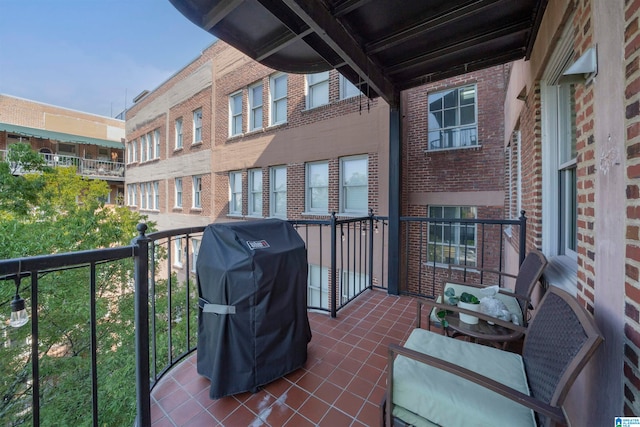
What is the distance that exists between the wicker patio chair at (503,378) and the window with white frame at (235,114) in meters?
8.98

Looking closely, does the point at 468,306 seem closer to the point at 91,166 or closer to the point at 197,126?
the point at 197,126

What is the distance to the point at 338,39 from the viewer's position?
2.22 metres

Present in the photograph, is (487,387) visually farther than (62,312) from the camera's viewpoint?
No

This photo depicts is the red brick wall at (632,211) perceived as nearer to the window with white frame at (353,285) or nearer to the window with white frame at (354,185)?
the window with white frame at (353,285)

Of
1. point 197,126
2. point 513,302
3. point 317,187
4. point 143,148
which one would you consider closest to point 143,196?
point 143,148

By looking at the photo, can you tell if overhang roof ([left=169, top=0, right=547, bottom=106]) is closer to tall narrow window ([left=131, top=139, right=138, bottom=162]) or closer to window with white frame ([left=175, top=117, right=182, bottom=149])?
window with white frame ([left=175, top=117, right=182, bottom=149])

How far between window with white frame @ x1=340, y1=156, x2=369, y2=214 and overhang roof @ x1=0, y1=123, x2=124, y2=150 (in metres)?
19.4

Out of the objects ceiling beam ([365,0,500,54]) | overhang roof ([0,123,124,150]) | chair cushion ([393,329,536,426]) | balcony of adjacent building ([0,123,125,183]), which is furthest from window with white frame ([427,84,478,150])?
overhang roof ([0,123,124,150])

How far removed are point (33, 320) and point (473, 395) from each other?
→ 1.81 m

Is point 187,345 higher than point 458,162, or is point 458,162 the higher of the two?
point 458,162

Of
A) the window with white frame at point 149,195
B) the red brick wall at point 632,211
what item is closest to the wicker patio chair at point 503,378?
the red brick wall at point 632,211

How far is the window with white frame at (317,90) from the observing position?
6828 millimetres

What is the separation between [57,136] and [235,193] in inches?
608

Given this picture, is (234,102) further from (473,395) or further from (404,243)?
(473,395)
